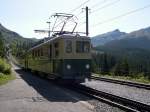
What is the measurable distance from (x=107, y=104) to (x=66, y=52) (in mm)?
6723

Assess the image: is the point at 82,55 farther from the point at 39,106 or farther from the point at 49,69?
the point at 39,106

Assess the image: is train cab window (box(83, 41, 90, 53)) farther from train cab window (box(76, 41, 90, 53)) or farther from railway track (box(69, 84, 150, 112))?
railway track (box(69, 84, 150, 112))

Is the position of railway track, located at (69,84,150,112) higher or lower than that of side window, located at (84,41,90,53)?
lower

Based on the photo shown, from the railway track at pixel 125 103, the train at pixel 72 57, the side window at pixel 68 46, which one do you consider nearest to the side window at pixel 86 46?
the train at pixel 72 57

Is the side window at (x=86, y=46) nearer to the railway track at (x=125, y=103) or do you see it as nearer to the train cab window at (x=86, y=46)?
the train cab window at (x=86, y=46)

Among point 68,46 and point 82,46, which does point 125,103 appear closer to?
point 68,46

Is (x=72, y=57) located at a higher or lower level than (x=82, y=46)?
lower

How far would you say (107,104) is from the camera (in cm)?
1273

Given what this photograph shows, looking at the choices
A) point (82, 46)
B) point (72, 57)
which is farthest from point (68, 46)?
point (82, 46)

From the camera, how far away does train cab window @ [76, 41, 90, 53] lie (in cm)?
1928

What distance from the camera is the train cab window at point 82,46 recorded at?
63.3 feet

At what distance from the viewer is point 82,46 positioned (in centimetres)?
1950

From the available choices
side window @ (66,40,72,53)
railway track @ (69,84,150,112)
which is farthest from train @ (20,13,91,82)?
railway track @ (69,84,150,112)

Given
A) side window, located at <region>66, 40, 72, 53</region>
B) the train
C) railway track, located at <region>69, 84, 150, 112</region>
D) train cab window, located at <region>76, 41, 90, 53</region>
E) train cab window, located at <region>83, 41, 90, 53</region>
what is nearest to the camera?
railway track, located at <region>69, 84, 150, 112</region>
